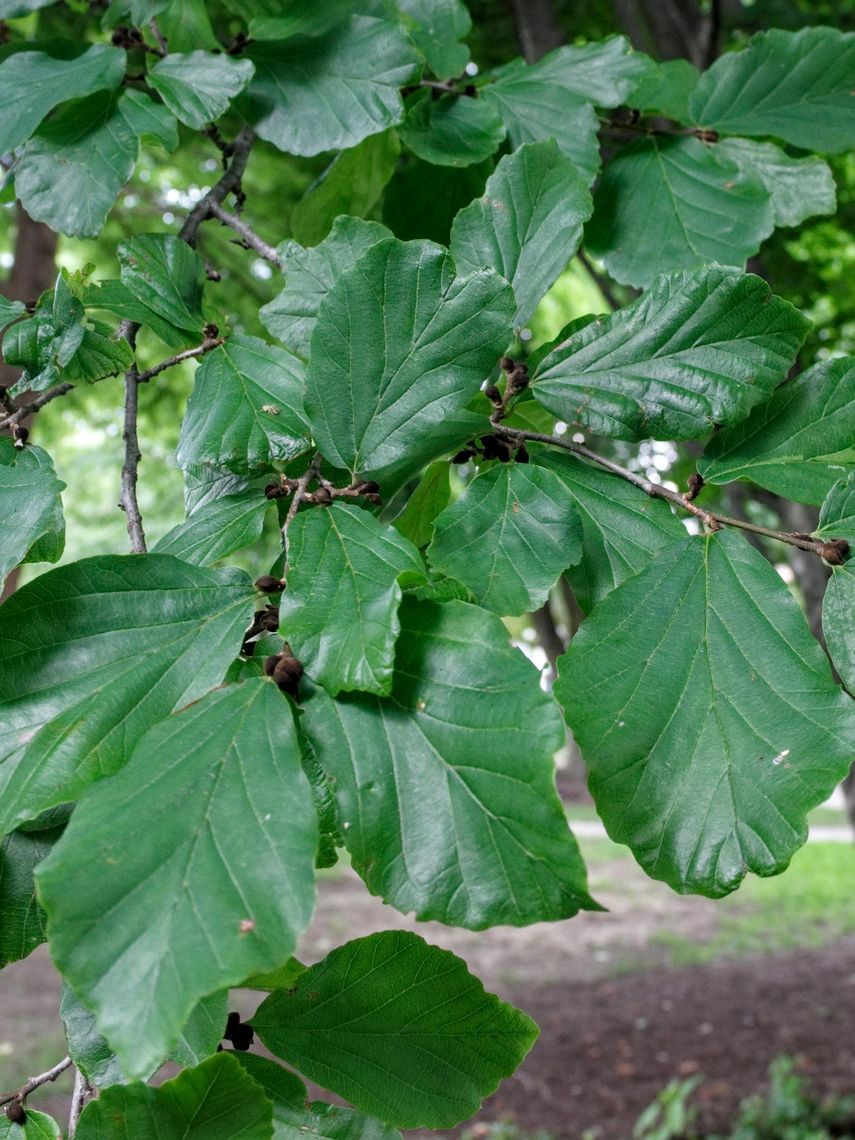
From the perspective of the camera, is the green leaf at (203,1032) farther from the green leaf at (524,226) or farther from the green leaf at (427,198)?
the green leaf at (427,198)

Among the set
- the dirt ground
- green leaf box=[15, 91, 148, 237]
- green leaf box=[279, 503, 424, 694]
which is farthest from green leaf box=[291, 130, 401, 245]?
the dirt ground

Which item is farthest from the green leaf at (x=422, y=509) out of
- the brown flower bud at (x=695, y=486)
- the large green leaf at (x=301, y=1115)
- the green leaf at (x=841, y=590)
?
the large green leaf at (x=301, y=1115)

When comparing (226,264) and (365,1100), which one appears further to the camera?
(226,264)

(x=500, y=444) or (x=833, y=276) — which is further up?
(x=500, y=444)

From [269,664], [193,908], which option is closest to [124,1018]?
[193,908]

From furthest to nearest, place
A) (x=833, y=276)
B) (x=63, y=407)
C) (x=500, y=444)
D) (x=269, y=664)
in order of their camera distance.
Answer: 1. (x=63, y=407)
2. (x=833, y=276)
3. (x=500, y=444)
4. (x=269, y=664)

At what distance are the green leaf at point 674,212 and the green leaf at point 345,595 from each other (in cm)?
60

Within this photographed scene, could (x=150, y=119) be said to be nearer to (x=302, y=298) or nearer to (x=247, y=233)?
(x=247, y=233)

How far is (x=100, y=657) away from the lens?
663mm

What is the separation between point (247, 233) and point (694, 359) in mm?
534

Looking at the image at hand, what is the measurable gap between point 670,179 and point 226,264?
3169mm

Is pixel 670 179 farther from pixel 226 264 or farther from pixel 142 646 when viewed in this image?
pixel 226 264

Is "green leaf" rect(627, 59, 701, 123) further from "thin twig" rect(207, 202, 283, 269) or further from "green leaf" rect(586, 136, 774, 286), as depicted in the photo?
"thin twig" rect(207, 202, 283, 269)

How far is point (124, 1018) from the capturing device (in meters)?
0.49
